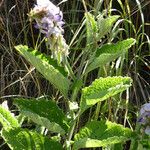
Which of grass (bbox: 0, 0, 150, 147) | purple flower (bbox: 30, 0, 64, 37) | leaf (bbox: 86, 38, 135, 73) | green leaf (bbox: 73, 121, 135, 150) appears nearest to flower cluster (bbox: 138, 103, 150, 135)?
green leaf (bbox: 73, 121, 135, 150)

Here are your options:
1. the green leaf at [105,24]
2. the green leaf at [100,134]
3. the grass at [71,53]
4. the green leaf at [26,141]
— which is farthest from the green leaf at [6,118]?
the grass at [71,53]

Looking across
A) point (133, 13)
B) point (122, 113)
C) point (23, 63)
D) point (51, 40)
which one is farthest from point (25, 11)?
point (51, 40)

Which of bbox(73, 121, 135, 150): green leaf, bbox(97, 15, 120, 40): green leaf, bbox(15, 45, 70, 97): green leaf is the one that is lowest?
bbox(73, 121, 135, 150): green leaf

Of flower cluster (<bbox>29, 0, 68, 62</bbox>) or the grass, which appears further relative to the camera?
the grass

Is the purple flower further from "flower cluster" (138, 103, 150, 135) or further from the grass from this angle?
the grass

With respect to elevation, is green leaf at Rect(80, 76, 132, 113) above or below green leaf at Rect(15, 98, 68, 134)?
above

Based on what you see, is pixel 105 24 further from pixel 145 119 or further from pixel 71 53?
pixel 71 53

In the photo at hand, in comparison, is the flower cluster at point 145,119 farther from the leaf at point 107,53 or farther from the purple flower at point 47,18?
the purple flower at point 47,18
